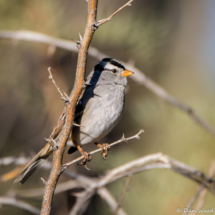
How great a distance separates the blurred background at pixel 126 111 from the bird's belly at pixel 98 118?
3.76ft

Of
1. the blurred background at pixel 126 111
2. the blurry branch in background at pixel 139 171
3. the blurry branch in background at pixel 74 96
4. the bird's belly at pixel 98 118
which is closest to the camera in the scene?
the blurry branch in background at pixel 74 96

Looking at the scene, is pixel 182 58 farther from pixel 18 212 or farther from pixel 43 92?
pixel 18 212

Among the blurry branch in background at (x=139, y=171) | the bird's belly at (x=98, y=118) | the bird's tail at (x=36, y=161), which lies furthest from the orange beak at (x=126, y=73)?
Answer: the bird's tail at (x=36, y=161)

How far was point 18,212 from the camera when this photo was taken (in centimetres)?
416

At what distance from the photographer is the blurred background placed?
3.87m

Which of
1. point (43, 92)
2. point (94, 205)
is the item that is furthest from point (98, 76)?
point (94, 205)

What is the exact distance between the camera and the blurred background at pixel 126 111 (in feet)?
12.7

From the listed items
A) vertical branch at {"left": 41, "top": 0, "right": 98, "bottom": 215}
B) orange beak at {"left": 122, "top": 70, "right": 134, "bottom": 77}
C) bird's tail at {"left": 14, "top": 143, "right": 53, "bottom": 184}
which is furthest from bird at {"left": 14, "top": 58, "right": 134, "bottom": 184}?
vertical branch at {"left": 41, "top": 0, "right": 98, "bottom": 215}

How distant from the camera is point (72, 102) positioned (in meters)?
2.05

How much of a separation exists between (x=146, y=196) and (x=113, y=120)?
51.8 inches

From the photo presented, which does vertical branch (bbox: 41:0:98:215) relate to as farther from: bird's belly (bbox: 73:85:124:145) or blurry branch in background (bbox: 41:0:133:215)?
bird's belly (bbox: 73:85:124:145)

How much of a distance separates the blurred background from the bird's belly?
1147 mm

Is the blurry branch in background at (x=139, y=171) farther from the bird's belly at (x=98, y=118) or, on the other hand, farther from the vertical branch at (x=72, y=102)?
the vertical branch at (x=72, y=102)

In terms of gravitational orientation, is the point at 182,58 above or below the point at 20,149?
above
